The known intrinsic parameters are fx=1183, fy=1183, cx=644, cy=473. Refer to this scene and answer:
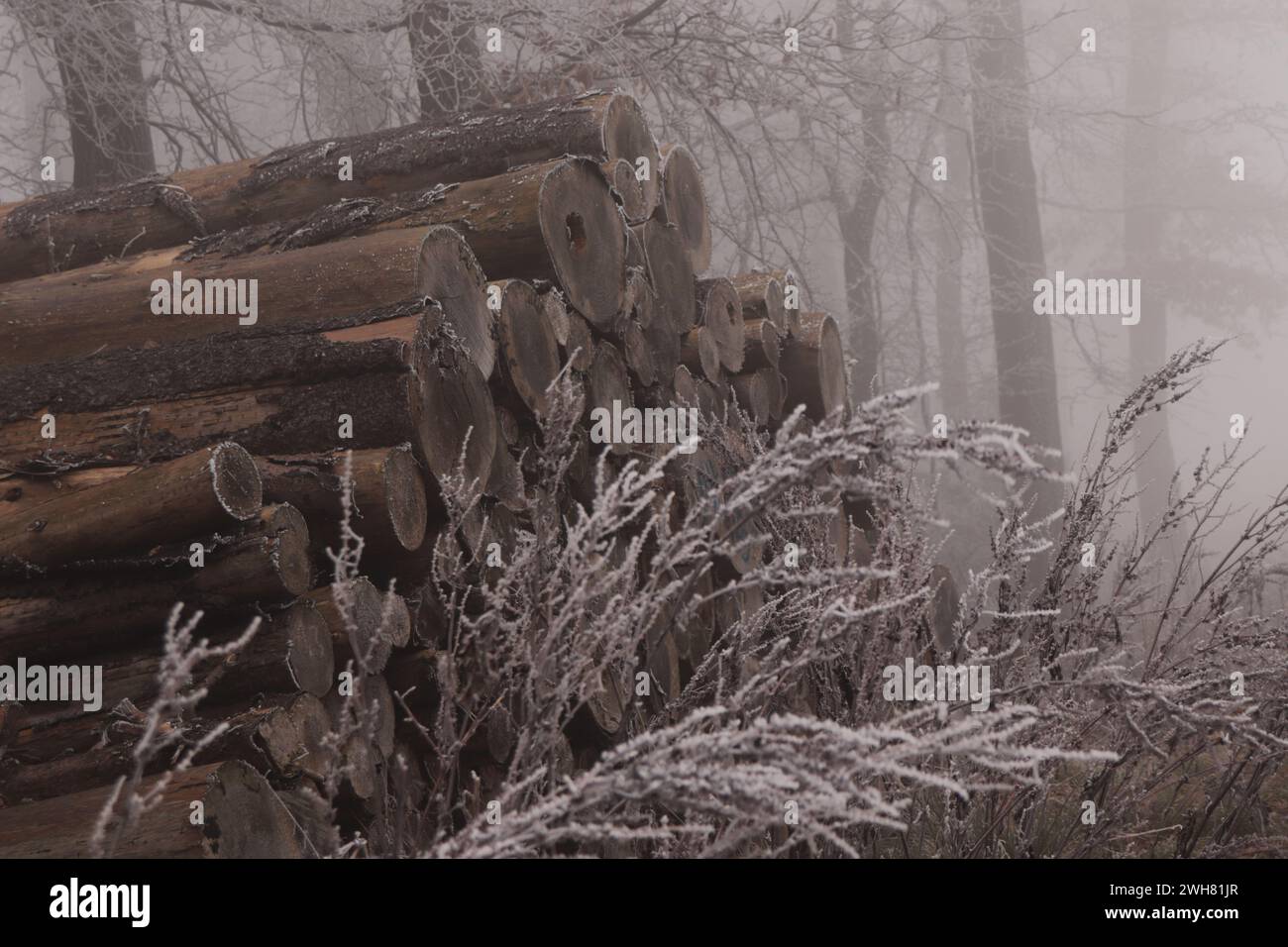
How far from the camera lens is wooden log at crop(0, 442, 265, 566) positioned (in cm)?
227

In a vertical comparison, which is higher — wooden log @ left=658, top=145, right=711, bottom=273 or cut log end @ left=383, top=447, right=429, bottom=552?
wooden log @ left=658, top=145, right=711, bottom=273

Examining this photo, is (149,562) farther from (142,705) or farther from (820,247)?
(820,247)

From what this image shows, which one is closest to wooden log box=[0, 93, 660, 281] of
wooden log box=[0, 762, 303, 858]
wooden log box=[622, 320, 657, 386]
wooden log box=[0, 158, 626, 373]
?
wooden log box=[0, 158, 626, 373]

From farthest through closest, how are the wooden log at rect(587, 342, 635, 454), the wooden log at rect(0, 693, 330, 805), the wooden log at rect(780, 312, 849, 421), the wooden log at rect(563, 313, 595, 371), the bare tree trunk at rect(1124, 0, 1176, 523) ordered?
the bare tree trunk at rect(1124, 0, 1176, 523), the wooden log at rect(780, 312, 849, 421), the wooden log at rect(587, 342, 635, 454), the wooden log at rect(563, 313, 595, 371), the wooden log at rect(0, 693, 330, 805)

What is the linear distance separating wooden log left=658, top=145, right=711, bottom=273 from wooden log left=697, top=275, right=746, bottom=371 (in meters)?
0.11

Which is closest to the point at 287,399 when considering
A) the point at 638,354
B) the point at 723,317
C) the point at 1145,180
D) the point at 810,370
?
the point at 638,354

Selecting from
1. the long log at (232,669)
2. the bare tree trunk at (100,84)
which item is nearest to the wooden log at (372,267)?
the long log at (232,669)

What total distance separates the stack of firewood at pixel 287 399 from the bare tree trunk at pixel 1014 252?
661 centimetres

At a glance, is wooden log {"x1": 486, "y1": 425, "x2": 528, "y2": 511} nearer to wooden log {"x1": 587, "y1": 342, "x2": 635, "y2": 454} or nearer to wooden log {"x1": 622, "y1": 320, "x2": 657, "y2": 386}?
wooden log {"x1": 587, "y1": 342, "x2": 635, "y2": 454}

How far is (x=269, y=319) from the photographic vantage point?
2.86 m

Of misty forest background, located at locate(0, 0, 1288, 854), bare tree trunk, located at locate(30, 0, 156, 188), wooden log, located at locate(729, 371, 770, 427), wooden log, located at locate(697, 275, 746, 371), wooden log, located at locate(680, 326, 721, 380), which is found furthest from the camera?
misty forest background, located at locate(0, 0, 1288, 854)

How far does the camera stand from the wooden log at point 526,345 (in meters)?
3.02

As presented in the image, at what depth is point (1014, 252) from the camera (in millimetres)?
10570
